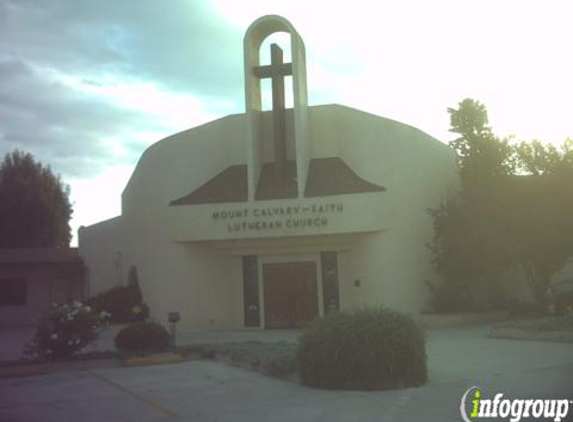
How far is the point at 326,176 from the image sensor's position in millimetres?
24141

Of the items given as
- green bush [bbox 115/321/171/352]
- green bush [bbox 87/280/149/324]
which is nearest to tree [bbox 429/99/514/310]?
green bush [bbox 115/321/171/352]

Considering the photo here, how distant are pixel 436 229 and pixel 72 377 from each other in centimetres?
1441

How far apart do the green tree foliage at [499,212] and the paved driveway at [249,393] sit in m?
8.42

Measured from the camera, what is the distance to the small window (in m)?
31.7

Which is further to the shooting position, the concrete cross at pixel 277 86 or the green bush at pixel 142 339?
the concrete cross at pixel 277 86

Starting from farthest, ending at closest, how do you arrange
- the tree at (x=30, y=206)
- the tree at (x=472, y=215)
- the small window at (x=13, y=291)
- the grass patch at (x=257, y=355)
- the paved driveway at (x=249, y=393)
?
1. the tree at (x=30, y=206)
2. the small window at (x=13, y=291)
3. the tree at (x=472, y=215)
4. the grass patch at (x=257, y=355)
5. the paved driveway at (x=249, y=393)

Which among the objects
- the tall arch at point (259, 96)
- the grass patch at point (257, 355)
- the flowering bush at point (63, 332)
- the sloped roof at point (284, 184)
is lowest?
the grass patch at point (257, 355)

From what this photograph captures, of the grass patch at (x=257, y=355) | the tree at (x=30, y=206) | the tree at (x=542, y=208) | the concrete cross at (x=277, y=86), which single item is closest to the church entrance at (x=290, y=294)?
the concrete cross at (x=277, y=86)

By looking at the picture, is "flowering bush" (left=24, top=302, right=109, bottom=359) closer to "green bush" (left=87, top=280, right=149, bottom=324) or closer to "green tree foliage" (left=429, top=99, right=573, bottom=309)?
"green bush" (left=87, top=280, right=149, bottom=324)

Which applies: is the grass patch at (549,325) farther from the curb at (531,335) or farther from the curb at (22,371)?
the curb at (22,371)

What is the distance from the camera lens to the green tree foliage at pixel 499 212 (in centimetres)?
2162

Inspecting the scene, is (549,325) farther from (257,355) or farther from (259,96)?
(259,96)

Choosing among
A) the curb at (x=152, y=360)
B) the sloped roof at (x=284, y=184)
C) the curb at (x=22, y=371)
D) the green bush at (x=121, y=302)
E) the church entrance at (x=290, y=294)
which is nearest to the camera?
the curb at (x=22, y=371)

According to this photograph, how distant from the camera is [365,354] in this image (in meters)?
9.74
